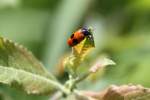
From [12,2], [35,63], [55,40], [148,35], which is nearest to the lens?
[35,63]

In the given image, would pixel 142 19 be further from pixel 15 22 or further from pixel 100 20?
pixel 15 22

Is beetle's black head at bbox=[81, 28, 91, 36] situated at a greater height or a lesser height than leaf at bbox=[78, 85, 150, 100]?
greater

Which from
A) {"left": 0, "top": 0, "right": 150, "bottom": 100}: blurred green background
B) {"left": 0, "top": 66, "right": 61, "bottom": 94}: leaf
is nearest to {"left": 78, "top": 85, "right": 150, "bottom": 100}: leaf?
A: {"left": 0, "top": 66, "right": 61, "bottom": 94}: leaf

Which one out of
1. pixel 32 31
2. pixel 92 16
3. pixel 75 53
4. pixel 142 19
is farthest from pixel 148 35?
pixel 75 53

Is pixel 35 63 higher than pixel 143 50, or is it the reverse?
pixel 143 50

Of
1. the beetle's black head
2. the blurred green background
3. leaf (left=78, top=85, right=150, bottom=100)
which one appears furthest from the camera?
the blurred green background

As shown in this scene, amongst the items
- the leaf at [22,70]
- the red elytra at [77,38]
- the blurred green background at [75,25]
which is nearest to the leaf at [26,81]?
the leaf at [22,70]

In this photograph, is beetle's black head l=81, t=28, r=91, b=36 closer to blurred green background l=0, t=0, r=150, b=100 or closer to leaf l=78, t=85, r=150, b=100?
leaf l=78, t=85, r=150, b=100

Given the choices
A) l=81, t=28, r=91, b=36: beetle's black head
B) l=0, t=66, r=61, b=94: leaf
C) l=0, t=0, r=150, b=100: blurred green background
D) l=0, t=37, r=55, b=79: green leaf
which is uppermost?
l=0, t=0, r=150, b=100: blurred green background
